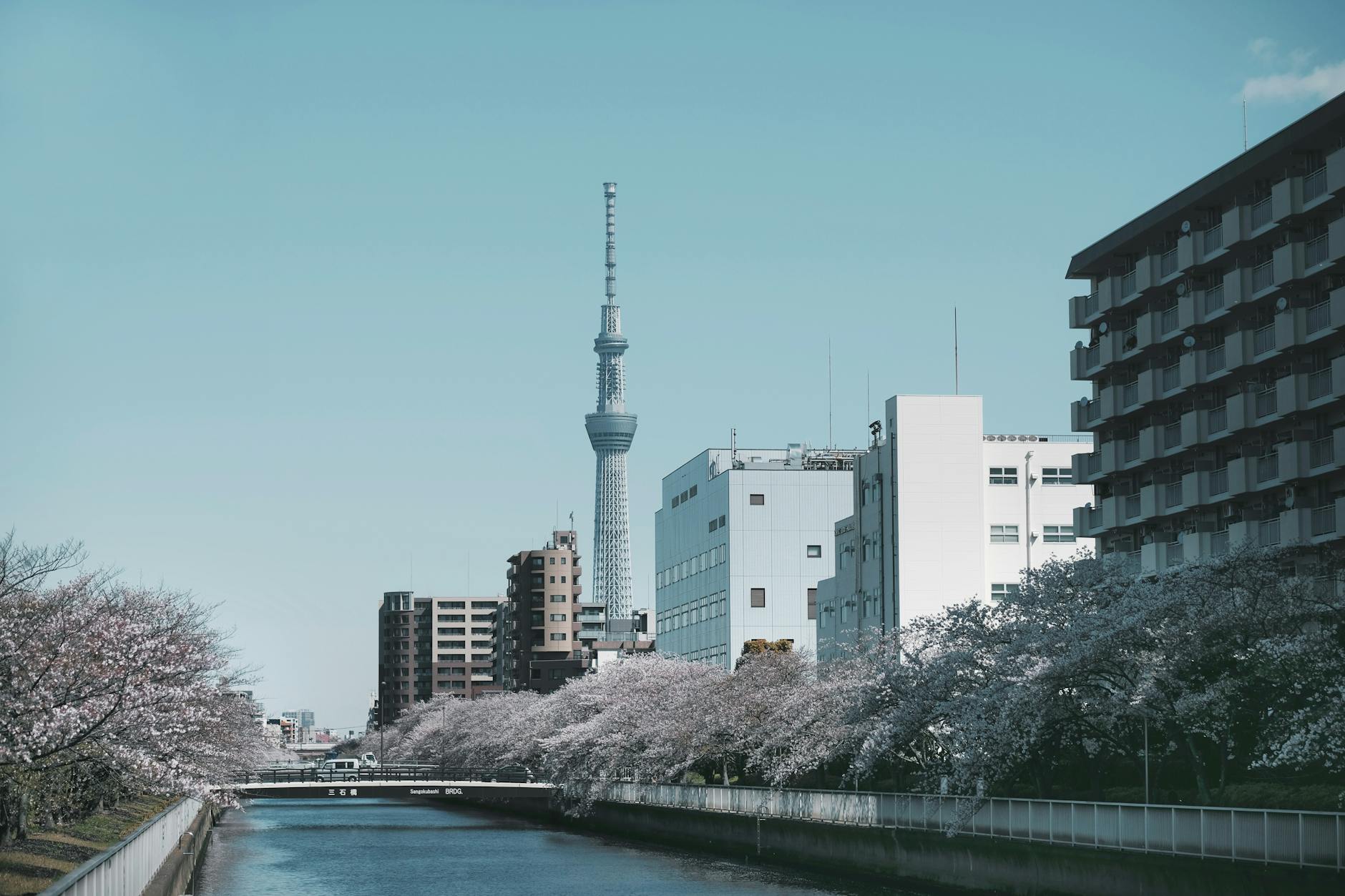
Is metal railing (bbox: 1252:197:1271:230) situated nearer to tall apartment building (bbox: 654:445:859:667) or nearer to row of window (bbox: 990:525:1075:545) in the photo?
row of window (bbox: 990:525:1075:545)

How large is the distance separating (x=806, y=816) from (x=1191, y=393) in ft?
76.3

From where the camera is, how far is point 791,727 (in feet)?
226

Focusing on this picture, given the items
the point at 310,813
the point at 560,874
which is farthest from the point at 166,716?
the point at 310,813

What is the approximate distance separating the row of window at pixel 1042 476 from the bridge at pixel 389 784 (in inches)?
1365

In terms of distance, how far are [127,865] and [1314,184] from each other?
1830 inches

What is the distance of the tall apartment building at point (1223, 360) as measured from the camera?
5978cm

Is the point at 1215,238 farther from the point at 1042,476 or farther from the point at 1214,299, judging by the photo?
the point at 1042,476

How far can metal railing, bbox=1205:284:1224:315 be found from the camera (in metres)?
65.5

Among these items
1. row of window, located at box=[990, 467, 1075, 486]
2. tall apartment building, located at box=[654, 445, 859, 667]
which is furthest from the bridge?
row of window, located at box=[990, 467, 1075, 486]

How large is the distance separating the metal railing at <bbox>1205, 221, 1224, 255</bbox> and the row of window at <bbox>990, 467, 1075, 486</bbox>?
115 ft

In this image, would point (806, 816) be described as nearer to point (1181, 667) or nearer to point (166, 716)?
point (1181, 667)

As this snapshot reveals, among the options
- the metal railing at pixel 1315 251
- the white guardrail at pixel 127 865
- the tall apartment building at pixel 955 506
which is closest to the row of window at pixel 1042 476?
the tall apartment building at pixel 955 506

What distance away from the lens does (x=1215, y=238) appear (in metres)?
65.8

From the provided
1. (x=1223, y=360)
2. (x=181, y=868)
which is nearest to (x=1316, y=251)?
(x=1223, y=360)
